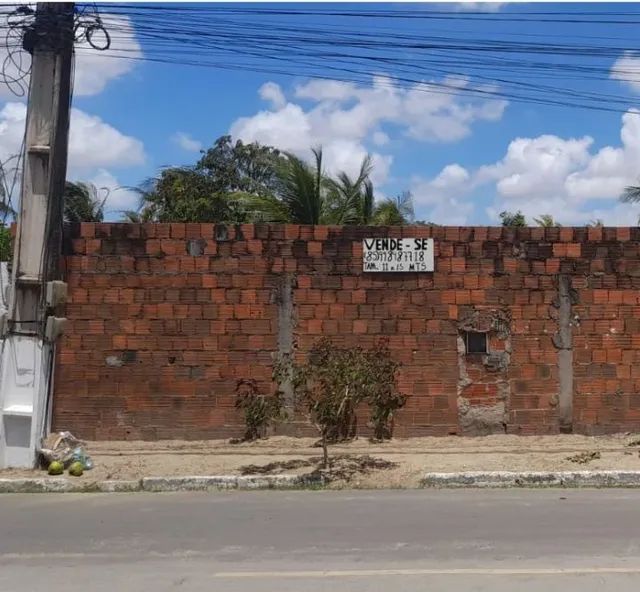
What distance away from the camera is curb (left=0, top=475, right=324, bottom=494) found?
853 centimetres

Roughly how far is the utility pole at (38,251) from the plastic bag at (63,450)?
167 millimetres

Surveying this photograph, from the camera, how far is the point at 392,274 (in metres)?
10.6

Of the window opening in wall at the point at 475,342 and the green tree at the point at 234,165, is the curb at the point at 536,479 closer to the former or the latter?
the window opening in wall at the point at 475,342

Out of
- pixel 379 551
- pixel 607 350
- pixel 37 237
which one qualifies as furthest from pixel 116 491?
pixel 607 350

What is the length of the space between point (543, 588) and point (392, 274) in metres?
6.17

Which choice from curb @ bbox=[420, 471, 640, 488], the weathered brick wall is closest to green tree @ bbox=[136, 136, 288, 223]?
the weathered brick wall

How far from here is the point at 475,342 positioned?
35.2 ft

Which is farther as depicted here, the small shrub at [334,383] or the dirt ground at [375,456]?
the dirt ground at [375,456]

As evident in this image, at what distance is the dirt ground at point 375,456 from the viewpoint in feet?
29.5

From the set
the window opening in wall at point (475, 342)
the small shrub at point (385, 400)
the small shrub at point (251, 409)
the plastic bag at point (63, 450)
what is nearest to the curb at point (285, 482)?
the plastic bag at point (63, 450)

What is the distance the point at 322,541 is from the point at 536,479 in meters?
3.39

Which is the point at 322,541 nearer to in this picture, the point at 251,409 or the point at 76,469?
the point at 76,469

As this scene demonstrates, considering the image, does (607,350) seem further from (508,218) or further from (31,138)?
(508,218)

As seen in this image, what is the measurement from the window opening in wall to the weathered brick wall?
0.07 metres
